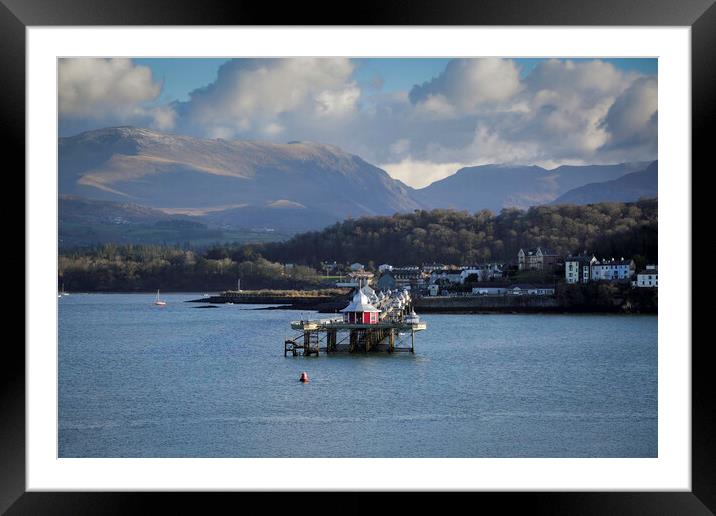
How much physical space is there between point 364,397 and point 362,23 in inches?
312

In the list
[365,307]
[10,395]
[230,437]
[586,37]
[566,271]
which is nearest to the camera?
[10,395]

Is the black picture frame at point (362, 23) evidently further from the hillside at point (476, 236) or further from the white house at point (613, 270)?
the hillside at point (476, 236)

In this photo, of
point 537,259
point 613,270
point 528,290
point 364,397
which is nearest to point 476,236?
point 537,259

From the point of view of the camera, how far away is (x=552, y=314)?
3180 cm

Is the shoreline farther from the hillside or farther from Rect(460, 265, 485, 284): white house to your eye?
the hillside

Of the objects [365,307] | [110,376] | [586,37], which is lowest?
[110,376]

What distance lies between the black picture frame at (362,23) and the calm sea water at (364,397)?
13.0 ft

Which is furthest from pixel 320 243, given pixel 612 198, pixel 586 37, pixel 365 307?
pixel 586 37

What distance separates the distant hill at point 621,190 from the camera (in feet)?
163

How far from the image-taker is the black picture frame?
3812 mm

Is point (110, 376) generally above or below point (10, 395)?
below

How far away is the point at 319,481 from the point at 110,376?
1193 centimetres

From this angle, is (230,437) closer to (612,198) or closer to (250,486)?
(250,486)

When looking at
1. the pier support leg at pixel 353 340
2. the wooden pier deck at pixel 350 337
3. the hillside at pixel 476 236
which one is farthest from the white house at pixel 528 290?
the pier support leg at pixel 353 340
